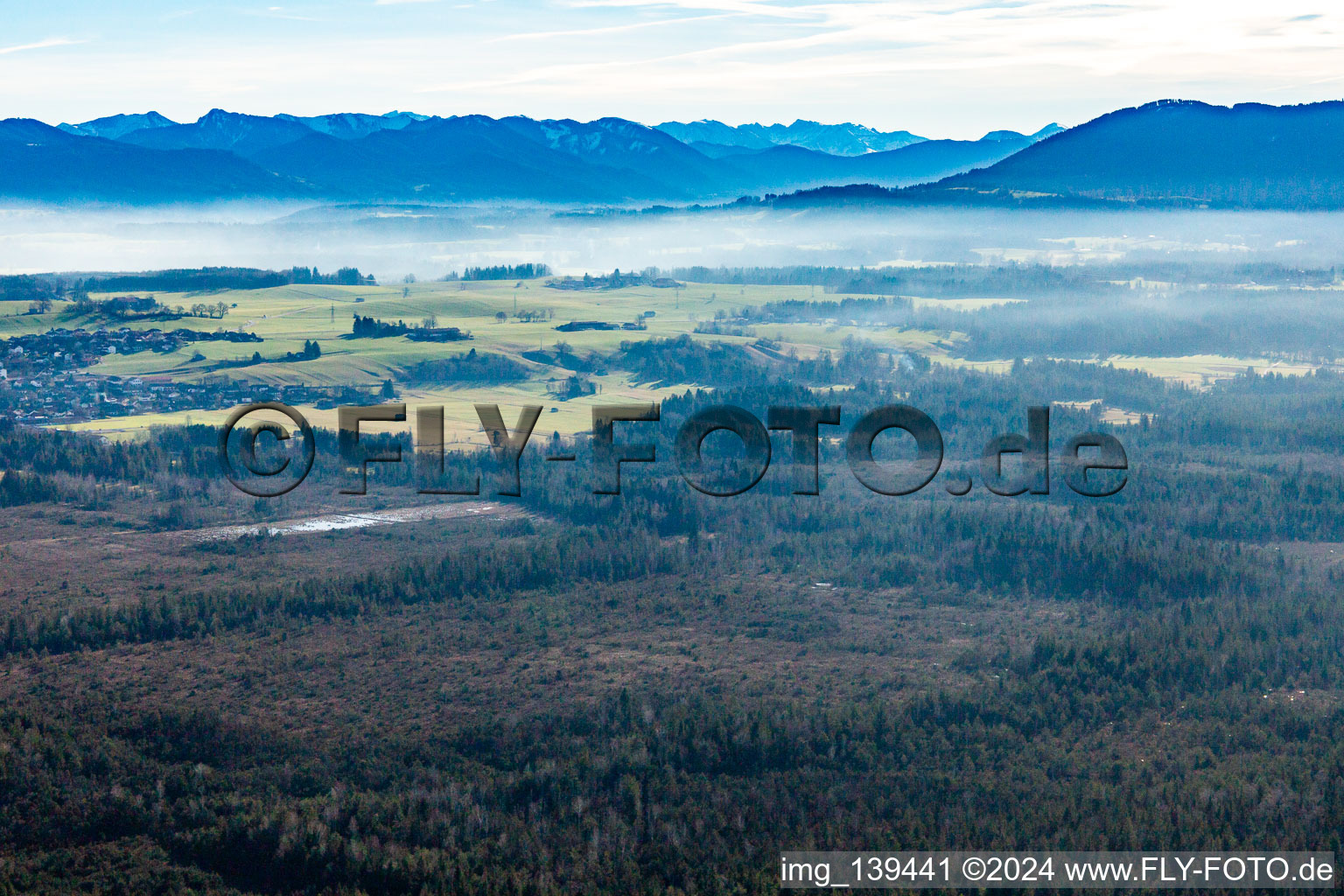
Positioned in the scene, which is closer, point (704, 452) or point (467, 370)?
point (704, 452)

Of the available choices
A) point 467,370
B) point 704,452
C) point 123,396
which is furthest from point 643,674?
point 467,370

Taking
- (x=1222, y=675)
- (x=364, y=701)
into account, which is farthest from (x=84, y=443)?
(x=1222, y=675)

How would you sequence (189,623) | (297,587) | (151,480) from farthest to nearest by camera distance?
(151,480), (297,587), (189,623)

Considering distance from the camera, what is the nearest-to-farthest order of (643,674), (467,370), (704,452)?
(643,674), (704,452), (467,370)

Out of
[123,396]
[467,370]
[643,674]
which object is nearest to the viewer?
[643,674]

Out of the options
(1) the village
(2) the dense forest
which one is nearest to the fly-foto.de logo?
(2) the dense forest

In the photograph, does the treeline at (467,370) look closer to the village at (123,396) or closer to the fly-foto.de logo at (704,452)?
the village at (123,396)

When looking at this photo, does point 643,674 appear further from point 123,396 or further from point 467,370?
point 467,370

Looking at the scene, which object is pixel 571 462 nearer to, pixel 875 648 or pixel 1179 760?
pixel 875 648
